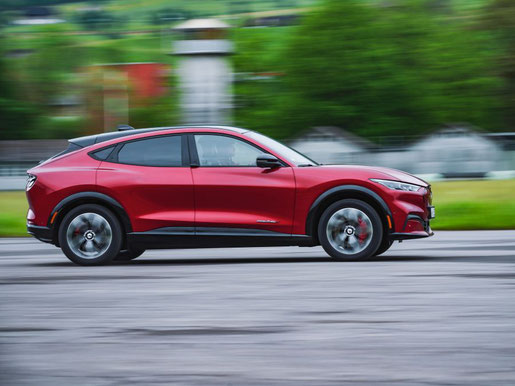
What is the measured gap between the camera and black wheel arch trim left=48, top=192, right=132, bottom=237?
1095cm

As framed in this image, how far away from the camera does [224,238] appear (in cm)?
1071

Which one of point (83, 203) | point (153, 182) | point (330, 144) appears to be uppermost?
point (153, 182)

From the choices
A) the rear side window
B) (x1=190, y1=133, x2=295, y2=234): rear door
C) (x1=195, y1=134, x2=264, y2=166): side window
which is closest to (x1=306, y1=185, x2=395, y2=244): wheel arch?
(x1=190, y1=133, x2=295, y2=234): rear door

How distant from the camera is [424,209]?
10805 mm

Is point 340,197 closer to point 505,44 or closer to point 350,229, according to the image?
point 350,229

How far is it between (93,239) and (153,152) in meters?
1.18

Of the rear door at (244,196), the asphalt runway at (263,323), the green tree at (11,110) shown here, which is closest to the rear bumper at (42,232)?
the asphalt runway at (263,323)

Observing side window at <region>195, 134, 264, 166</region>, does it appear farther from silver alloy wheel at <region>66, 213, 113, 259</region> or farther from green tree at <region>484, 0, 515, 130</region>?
green tree at <region>484, 0, 515, 130</region>

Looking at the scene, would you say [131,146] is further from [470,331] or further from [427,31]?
[427,31]

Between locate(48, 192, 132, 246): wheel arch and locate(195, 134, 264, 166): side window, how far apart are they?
1.04 meters

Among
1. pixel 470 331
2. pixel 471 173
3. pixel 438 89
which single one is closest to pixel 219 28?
pixel 471 173

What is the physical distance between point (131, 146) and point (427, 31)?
65168mm

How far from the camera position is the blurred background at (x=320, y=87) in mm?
60000

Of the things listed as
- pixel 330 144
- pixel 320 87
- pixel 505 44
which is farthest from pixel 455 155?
pixel 505 44
